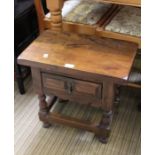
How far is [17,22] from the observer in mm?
1787

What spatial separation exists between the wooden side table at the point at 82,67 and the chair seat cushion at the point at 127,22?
0.19 m

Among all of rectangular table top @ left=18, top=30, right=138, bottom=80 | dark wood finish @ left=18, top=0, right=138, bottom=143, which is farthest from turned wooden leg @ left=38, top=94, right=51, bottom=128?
rectangular table top @ left=18, top=30, right=138, bottom=80

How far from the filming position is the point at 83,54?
1.40m

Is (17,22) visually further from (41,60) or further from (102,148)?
(102,148)

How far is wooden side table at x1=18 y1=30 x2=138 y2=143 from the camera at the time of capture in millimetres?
1315

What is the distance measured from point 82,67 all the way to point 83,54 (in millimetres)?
111

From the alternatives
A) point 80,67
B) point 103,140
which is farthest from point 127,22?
point 103,140

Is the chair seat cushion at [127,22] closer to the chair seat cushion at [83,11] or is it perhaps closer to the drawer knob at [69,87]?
the chair seat cushion at [83,11]

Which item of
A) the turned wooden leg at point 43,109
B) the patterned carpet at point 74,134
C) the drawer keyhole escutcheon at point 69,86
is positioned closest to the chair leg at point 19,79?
the patterned carpet at point 74,134

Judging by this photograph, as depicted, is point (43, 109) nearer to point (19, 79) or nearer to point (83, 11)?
point (19, 79)

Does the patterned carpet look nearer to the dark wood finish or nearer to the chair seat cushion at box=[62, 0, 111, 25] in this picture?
the dark wood finish

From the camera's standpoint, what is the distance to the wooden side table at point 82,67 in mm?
1315

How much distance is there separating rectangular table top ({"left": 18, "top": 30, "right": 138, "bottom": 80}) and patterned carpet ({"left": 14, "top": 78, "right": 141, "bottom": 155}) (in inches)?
20.3
